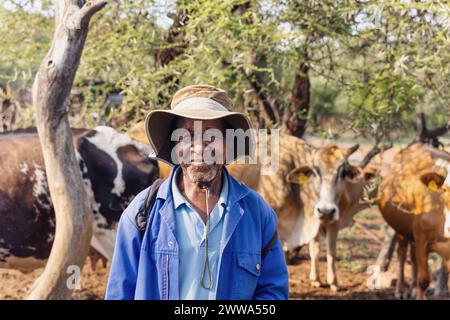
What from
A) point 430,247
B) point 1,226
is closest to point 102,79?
point 1,226

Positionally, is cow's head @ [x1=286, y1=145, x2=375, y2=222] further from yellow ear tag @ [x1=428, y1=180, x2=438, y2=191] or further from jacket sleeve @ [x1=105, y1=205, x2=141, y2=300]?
jacket sleeve @ [x1=105, y1=205, x2=141, y2=300]

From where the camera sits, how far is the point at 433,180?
6598mm

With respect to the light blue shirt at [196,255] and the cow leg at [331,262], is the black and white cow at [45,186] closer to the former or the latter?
the cow leg at [331,262]

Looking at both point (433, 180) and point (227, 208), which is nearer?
point (227, 208)

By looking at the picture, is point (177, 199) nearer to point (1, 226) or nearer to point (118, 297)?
point (118, 297)

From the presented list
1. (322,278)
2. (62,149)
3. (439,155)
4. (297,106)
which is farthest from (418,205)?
(62,149)

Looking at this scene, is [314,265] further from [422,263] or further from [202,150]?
[202,150]

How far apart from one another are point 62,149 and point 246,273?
2.37m

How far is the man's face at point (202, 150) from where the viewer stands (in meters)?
2.69

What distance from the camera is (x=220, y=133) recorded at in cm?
279

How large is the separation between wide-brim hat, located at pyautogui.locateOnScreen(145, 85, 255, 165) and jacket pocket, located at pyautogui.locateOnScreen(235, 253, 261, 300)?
532 mm

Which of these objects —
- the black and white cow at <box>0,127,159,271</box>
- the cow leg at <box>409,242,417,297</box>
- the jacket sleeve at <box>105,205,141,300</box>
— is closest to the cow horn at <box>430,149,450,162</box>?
the cow leg at <box>409,242,417,297</box>

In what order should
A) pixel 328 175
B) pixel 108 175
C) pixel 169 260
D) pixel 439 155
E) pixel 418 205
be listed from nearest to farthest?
pixel 169 260 → pixel 108 175 → pixel 418 205 → pixel 439 155 → pixel 328 175

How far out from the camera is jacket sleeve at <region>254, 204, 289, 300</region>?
266cm
